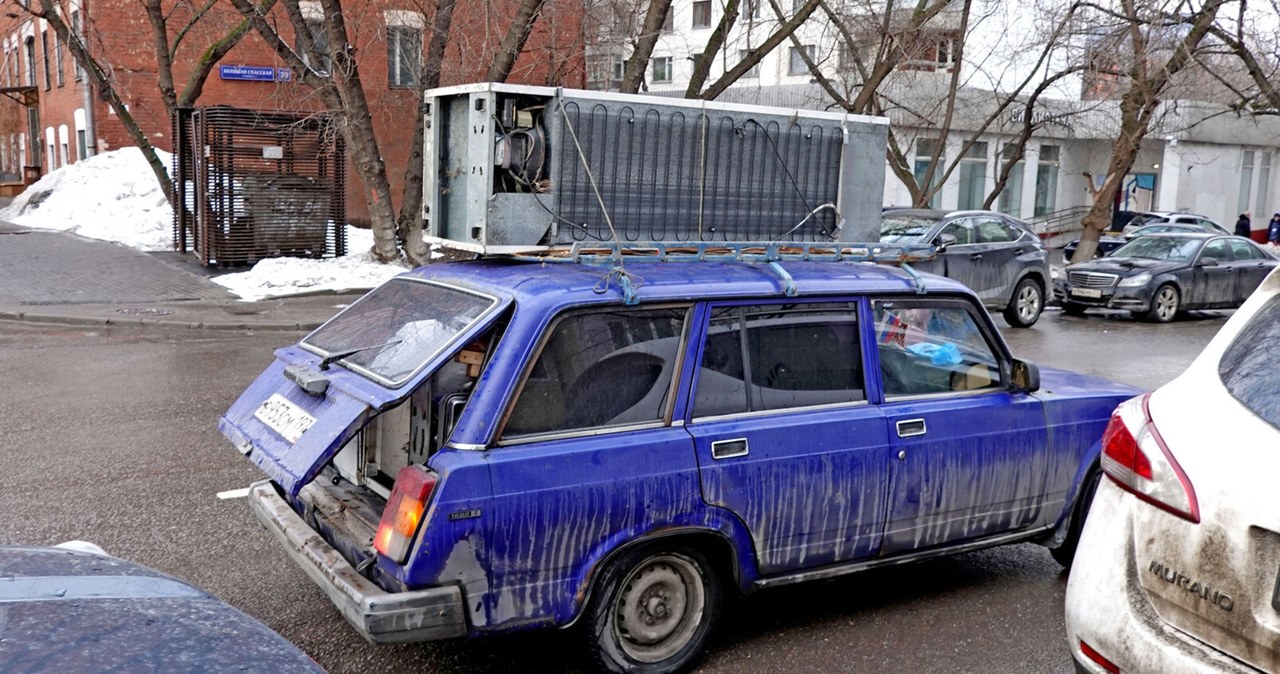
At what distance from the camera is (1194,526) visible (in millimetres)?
2947

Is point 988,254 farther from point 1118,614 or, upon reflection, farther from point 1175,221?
point 1175,221

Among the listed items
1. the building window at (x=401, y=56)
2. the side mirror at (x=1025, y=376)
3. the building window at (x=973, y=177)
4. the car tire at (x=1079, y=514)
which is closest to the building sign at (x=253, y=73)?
the building window at (x=401, y=56)

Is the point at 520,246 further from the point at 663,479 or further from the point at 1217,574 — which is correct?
the point at 1217,574

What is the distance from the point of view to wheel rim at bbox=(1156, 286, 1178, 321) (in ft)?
57.9

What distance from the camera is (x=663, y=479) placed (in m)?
4.08

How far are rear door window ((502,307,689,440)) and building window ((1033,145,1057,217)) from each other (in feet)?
132

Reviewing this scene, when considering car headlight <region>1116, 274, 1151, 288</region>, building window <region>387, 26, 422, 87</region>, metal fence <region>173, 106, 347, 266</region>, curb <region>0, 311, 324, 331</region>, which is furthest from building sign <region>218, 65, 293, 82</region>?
car headlight <region>1116, 274, 1151, 288</region>

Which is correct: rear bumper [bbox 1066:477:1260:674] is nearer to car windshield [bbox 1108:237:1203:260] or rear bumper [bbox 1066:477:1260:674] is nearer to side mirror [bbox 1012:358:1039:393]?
side mirror [bbox 1012:358:1039:393]

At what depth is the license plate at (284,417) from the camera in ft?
13.9

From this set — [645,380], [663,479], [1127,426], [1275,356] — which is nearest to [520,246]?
[645,380]

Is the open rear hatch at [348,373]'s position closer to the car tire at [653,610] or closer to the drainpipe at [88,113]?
the car tire at [653,610]

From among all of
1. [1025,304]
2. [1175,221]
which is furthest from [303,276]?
[1175,221]

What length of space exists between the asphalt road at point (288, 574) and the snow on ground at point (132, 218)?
8030mm

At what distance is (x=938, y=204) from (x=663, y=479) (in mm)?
35908
